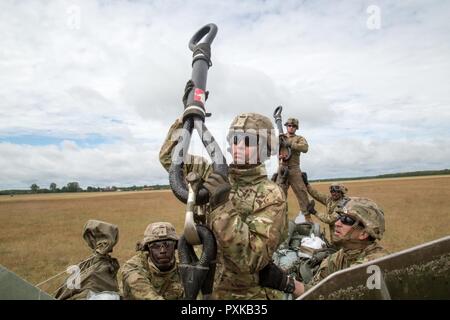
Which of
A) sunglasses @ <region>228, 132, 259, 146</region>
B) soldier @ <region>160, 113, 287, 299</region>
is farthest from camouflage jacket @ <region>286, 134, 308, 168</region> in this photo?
sunglasses @ <region>228, 132, 259, 146</region>

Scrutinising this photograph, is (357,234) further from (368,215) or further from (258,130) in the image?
(258,130)

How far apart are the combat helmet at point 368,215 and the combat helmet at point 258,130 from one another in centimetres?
157

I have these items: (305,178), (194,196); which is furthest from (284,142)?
(194,196)

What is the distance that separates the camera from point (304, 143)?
34.9 feet

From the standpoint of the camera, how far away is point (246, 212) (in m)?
→ 2.83

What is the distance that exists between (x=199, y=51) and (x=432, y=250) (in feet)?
6.53

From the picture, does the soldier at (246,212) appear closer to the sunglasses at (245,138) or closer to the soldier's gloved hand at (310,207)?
the sunglasses at (245,138)

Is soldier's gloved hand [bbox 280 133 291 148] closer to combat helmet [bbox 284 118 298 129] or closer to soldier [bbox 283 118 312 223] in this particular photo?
soldier [bbox 283 118 312 223]

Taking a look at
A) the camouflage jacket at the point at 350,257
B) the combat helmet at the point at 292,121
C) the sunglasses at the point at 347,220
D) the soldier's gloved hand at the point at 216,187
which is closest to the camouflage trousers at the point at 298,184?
the combat helmet at the point at 292,121

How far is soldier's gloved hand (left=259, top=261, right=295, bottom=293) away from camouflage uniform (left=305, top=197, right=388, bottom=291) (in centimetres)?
125
